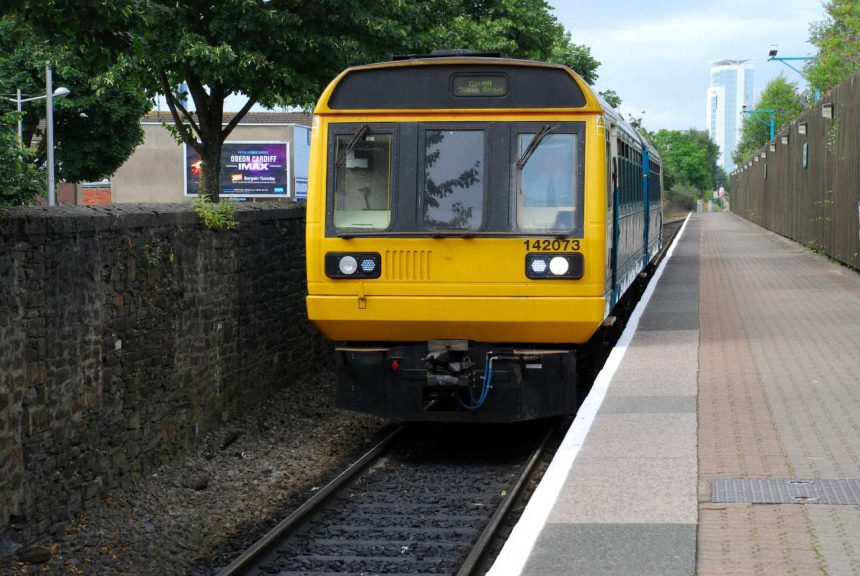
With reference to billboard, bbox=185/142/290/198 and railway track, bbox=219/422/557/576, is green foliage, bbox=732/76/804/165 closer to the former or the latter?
billboard, bbox=185/142/290/198

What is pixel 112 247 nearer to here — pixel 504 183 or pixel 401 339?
pixel 401 339

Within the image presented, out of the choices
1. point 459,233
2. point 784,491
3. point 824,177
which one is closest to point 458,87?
point 459,233

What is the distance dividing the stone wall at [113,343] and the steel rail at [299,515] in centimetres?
144

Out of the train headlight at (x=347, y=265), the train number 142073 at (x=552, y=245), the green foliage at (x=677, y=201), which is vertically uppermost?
the green foliage at (x=677, y=201)

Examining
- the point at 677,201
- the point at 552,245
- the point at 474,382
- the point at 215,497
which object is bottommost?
the point at 215,497

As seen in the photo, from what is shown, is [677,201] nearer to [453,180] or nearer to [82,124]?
[82,124]

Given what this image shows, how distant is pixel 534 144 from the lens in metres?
10.1

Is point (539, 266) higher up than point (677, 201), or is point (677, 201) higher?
point (677, 201)

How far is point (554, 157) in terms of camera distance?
10.1m

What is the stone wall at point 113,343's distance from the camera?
794 centimetres

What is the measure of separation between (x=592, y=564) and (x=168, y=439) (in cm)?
554

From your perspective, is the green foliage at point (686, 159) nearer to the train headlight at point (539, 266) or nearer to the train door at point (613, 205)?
the train door at point (613, 205)

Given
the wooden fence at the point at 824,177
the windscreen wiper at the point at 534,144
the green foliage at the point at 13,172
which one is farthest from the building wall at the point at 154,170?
the windscreen wiper at the point at 534,144

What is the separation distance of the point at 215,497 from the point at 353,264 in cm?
214
